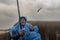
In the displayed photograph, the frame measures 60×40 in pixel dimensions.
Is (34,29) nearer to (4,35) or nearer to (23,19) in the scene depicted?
(23,19)

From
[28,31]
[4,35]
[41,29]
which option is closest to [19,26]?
[28,31]

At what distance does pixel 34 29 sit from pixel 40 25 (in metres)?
1.42

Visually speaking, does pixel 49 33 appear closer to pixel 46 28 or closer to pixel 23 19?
pixel 46 28

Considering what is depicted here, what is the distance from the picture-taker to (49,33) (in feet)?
13.5

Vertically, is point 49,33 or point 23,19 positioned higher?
point 23,19

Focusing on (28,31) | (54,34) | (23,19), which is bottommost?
(54,34)

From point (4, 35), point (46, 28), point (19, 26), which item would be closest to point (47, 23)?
point (46, 28)

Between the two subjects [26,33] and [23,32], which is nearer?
[23,32]

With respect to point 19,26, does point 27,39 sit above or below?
below

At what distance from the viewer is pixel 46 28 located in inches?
163

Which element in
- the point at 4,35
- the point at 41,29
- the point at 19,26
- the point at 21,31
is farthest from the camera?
the point at 41,29

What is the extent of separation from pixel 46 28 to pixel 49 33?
12cm

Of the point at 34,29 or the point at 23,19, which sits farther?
the point at 34,29

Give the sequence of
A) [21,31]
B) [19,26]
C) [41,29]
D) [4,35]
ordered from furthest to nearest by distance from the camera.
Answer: [41,29] < [4,35] < [19,26] < [21,31]
